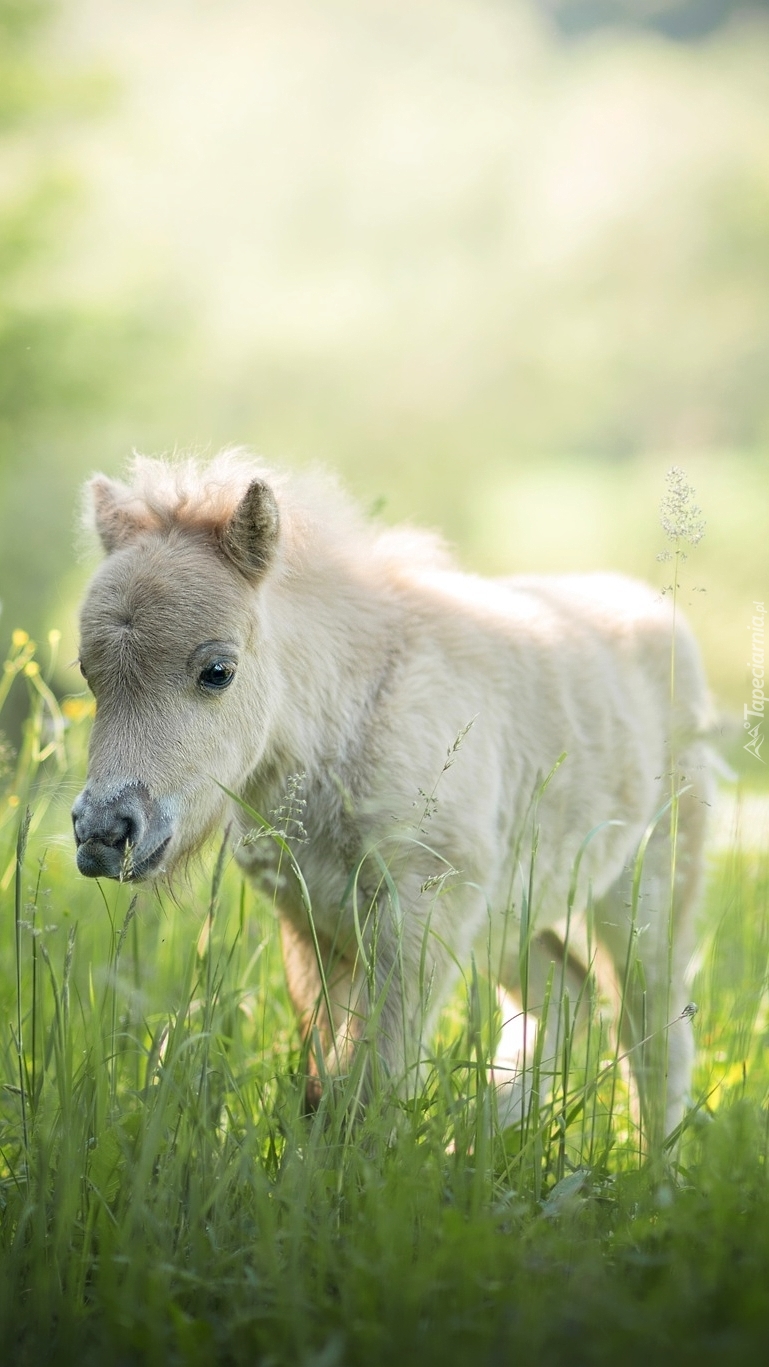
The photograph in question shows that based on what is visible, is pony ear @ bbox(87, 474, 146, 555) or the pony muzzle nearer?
the pony muzzle

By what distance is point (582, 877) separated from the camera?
397 centimetres

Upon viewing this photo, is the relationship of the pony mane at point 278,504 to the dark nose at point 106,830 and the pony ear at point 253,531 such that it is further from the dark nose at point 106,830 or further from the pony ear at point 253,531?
the dark nose at point 106,830

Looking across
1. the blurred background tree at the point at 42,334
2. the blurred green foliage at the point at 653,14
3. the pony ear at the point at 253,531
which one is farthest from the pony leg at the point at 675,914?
the blurred green foliage at the point at 653,14

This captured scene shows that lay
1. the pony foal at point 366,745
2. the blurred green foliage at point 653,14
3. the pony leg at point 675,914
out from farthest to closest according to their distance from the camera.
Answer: the blurred green foliage at point 653,14, the pony leg at point 675,914, the pony foal at point 366,745

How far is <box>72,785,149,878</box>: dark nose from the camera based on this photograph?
2.66 m

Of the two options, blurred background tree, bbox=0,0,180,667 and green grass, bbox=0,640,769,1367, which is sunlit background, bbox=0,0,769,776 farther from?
green grass, bbox=0,640,769,1367

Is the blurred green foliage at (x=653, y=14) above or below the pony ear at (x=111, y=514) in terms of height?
above

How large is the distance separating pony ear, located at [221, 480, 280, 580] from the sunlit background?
13.4m

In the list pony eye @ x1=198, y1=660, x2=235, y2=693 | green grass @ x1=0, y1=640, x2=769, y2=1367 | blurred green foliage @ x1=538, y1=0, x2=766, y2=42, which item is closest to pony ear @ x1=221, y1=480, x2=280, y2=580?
pony eye @ x1=198, y1=660, x2=235, y2=693

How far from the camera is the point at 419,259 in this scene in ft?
68.0

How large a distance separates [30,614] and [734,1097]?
13052mm

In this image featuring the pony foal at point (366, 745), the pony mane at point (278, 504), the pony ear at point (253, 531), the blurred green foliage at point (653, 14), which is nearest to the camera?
the pony foal at point (366, 745)

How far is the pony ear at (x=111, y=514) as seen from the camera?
10.9 ft

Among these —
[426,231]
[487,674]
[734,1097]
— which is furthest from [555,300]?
[734,1097]
